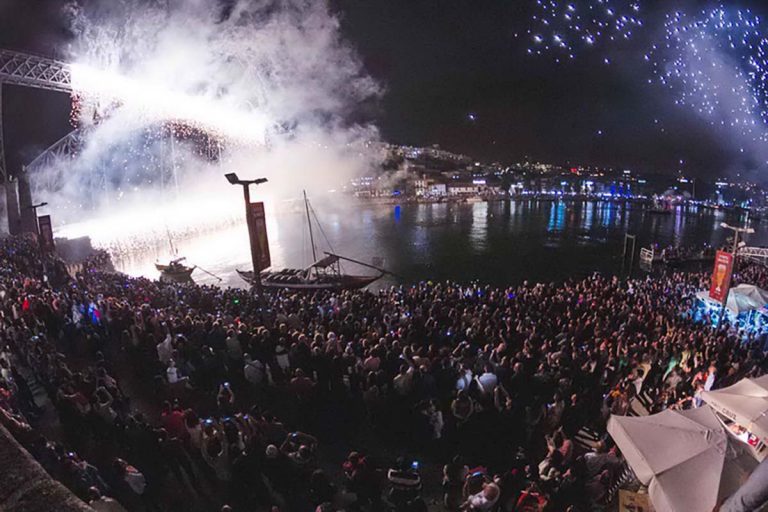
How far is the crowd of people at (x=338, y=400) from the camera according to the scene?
5.89m

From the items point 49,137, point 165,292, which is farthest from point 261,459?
point 49,137

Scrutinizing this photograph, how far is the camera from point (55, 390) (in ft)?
25.8

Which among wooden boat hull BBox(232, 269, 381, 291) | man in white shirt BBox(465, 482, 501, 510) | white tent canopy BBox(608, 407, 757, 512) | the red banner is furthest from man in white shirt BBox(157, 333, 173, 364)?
the red banner

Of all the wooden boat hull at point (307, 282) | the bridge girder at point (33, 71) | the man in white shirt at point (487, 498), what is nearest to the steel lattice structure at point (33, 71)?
Result: the bridge girder at point (33, 71)

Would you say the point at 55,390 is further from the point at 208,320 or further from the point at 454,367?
the point at 454,367

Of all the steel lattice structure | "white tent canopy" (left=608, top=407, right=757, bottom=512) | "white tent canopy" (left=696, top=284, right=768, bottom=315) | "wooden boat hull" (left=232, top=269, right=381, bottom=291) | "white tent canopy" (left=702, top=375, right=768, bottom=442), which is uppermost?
the steel lattice structure

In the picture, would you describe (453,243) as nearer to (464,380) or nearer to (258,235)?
(258,235)

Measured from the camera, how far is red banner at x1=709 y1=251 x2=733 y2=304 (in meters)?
13.1

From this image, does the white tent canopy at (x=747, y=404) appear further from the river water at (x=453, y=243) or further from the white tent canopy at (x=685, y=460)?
the river water at (x=453, y=243)

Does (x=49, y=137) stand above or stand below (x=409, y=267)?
above

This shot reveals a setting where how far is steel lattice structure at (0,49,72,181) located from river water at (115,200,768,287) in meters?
15.7

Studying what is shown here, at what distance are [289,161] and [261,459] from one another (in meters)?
72.6

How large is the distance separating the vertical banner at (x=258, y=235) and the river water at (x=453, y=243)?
57.7 ft

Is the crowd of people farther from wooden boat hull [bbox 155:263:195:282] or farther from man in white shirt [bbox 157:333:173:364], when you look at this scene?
wooden boat hull [bbox 155:263:195:282]
